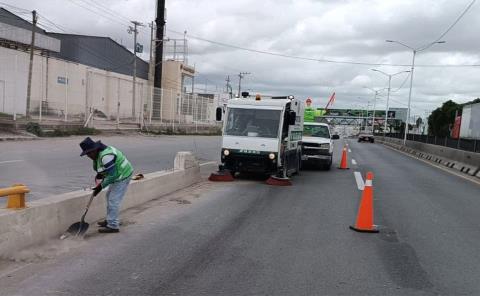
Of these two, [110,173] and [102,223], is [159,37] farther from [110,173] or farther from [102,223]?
[110,173]

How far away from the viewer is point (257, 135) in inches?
592

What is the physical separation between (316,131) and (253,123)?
23.0 ft

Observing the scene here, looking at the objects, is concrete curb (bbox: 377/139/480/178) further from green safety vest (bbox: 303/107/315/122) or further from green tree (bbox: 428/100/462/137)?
green tree (bbox: 428/100/462/137)

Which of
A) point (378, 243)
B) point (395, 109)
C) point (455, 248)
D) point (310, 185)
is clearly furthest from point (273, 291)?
point (395, 109)

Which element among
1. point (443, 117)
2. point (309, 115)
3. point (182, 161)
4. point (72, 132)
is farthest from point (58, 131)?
point (443, 117)

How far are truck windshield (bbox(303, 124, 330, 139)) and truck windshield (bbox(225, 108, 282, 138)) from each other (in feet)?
21.4

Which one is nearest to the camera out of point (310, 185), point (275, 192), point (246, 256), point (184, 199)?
point (246, 256)

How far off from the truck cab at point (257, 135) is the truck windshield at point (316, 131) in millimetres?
5891

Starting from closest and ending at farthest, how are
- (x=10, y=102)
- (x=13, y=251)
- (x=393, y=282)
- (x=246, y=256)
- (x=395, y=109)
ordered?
(x=393, y=282)
(x=13, y=251)
(x=246, y=256)
(x=10, y=102)
(x=395, y=109)

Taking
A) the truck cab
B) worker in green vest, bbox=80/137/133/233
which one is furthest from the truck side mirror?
worker in green vest, bbox=80/137/133/233

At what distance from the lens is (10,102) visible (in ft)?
90.2

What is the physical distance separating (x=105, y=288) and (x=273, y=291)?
5.56ft

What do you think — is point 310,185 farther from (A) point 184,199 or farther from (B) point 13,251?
(B) point 13,251

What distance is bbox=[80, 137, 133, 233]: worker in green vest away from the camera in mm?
7309
